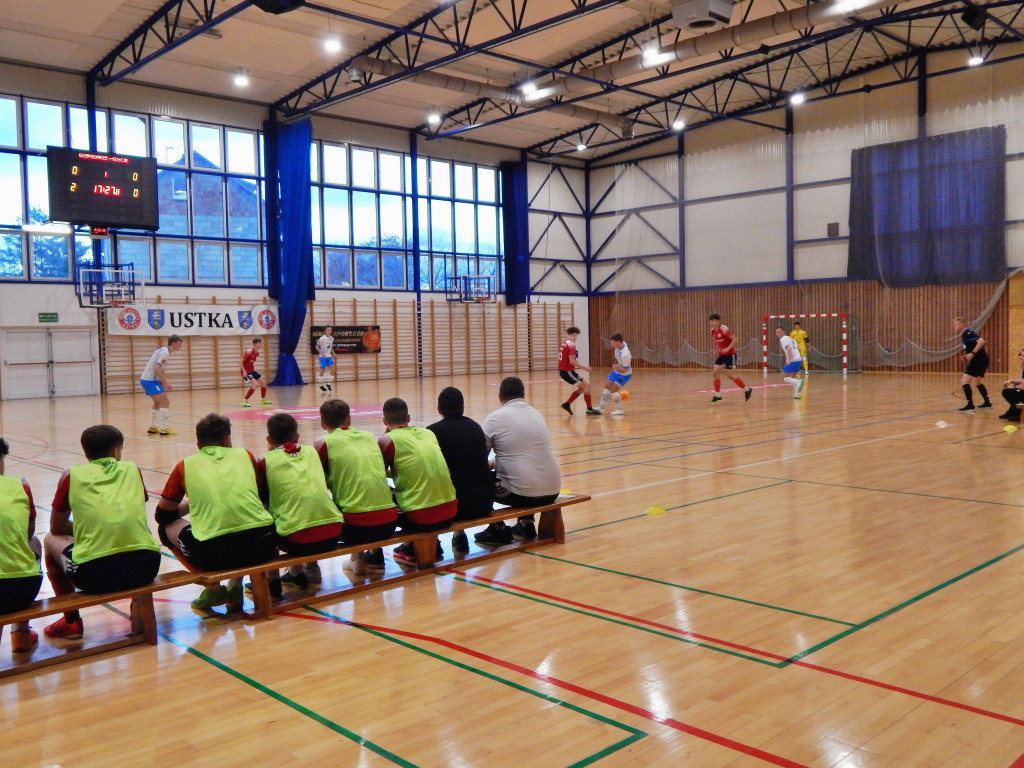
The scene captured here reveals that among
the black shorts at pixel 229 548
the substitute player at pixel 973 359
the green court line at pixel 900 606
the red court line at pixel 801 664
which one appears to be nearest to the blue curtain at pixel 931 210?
the substitute player at pixel 973 359

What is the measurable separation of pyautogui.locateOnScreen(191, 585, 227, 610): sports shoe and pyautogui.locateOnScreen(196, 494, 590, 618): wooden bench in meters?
0.23

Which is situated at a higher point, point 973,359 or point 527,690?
point 973,359

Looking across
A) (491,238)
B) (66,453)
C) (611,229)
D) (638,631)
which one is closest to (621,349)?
(66,453)

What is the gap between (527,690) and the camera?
3504 mm

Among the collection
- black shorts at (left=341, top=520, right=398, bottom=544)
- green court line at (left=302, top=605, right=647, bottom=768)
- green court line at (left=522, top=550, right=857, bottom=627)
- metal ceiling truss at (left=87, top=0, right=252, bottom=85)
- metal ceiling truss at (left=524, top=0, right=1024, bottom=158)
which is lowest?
green court line at (left=302, top=605, right=647, bottom=768)

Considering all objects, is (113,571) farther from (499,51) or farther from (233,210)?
(233,210)

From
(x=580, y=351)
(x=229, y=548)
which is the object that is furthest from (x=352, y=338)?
(x=229, y=548)

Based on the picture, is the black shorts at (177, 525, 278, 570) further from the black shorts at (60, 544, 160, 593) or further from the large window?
the large window

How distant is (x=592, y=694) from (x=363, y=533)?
1.99 meters

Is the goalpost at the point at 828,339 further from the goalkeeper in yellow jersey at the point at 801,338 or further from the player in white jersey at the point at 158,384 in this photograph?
the player in white jersey at the point at 158,384

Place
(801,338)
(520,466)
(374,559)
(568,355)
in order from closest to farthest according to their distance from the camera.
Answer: (374,559) < (520,466) < (568,355) < (801,338)

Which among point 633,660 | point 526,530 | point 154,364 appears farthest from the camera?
point 154,364

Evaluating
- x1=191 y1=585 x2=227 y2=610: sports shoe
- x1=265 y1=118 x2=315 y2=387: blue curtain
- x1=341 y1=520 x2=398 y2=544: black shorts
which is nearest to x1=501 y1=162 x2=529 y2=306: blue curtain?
x1=265 y1=118 x2=315 y2=387: blue curtain

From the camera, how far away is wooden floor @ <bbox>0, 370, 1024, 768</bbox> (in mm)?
3020
